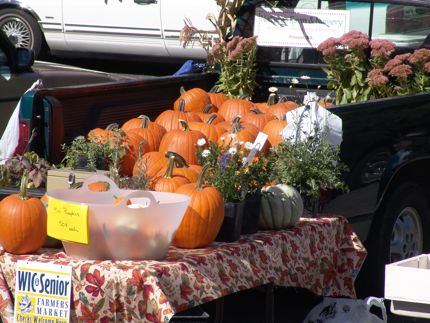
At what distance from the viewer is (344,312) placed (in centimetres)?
564

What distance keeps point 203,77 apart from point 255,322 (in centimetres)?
217

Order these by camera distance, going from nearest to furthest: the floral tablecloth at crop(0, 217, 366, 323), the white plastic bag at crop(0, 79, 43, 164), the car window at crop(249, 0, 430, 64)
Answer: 1. the floral tablecloth at crop(0, 217, 366, 323)
2. the white plastic bag at crop(0, 79, 43, 164)
3. the car window at crop(249, 0, 430, 64)

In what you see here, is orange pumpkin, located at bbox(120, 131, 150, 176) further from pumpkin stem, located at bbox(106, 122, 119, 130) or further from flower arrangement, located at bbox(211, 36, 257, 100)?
flower arrangement, located at bbox(211, 36, 257, 100)

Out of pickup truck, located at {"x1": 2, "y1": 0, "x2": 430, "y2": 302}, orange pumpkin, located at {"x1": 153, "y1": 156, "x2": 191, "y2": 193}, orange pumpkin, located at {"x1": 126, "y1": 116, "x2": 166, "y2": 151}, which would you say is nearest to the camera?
orange pumpkin, located at {"x1": 153, "y1": 156, "x2": 191, "y2": 193}

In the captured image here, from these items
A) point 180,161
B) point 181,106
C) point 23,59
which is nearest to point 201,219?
point 180,161

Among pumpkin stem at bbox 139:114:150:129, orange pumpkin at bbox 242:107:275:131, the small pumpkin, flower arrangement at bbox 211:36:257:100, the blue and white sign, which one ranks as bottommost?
the blue and white sign

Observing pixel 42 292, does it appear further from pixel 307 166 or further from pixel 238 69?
pixel 238 69

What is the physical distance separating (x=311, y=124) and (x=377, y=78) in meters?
1.54

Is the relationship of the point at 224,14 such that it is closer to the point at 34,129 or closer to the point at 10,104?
the point at 10,104

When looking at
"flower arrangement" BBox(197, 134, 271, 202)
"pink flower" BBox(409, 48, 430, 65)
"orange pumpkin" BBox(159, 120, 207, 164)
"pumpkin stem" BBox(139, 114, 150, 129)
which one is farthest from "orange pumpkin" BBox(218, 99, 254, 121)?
"flower arrangement" BBox(197, 134, 271, 202)

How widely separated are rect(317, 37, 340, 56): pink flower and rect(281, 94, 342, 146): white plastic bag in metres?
1.49

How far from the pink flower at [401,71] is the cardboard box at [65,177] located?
9.17 ft

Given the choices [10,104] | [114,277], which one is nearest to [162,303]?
[114,277]

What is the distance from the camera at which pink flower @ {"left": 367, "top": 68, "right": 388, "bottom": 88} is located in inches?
287
